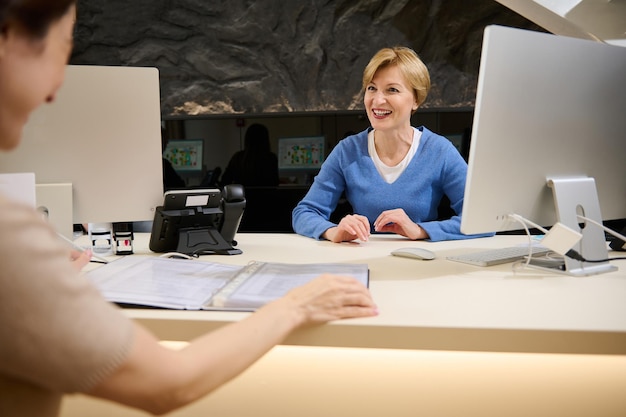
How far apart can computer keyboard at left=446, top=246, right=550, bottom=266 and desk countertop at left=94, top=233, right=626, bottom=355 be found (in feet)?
0.15

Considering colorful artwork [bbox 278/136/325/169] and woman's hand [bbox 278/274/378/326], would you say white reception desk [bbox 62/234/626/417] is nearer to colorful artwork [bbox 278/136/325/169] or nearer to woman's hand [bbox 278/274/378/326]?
woman's hand [bbox 278/274/378/326]

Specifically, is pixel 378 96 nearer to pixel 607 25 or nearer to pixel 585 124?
pixel 585 124

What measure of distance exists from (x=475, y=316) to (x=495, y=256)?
0.59 m

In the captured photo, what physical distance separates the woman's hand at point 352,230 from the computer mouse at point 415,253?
0.19 meters

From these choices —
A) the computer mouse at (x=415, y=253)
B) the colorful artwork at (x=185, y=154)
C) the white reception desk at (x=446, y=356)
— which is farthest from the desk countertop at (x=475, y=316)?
the colorful artwork at (x=185, y=154)

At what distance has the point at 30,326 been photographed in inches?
23.7

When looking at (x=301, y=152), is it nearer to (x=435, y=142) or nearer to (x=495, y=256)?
(x=435, y=142)

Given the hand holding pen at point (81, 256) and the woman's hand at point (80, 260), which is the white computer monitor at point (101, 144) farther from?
the woman's hand at point (80, 260)

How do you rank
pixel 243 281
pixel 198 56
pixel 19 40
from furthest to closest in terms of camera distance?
pixel 198 56
pixel 243 281
pixel 19 40

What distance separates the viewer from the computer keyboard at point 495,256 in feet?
5.25

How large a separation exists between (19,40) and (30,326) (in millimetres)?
275

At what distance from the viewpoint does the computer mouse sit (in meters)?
1.67

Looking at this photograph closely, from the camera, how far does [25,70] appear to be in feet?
2.02

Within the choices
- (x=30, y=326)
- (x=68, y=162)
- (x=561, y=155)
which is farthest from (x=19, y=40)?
(x=561, y=155)
